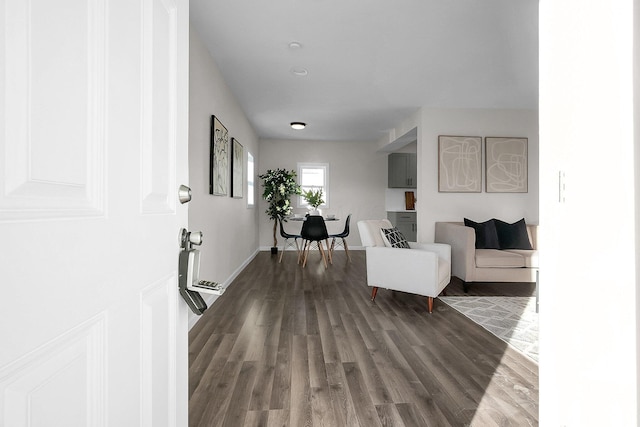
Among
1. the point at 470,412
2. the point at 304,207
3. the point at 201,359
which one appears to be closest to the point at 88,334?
the point at 470,412

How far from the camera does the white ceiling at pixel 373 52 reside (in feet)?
8.80

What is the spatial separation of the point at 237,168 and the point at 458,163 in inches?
127

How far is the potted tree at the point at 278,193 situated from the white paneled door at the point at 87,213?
20.7ft

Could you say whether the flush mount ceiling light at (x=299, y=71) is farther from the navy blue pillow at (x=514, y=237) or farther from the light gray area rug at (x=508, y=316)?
the navy blue pillow at (x=514, y=237)

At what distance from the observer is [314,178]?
7.96m

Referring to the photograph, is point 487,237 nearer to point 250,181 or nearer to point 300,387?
point 300,387

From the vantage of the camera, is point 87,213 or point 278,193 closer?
point 87,213

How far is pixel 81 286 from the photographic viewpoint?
0.48 metres

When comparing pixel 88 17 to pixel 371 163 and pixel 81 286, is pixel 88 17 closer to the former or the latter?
pixel 81 286

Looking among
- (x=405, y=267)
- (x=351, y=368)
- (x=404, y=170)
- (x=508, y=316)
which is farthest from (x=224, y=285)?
(x=404, y=170)

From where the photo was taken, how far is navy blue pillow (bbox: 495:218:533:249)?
14.8ft

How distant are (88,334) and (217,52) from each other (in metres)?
3.46

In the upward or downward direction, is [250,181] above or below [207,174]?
above

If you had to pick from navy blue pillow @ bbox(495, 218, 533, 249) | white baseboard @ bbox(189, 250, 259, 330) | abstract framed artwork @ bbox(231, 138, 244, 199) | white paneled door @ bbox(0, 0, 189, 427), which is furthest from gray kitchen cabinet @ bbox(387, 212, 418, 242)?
white paneled door @ bbox(0, 0, 189, 427)
